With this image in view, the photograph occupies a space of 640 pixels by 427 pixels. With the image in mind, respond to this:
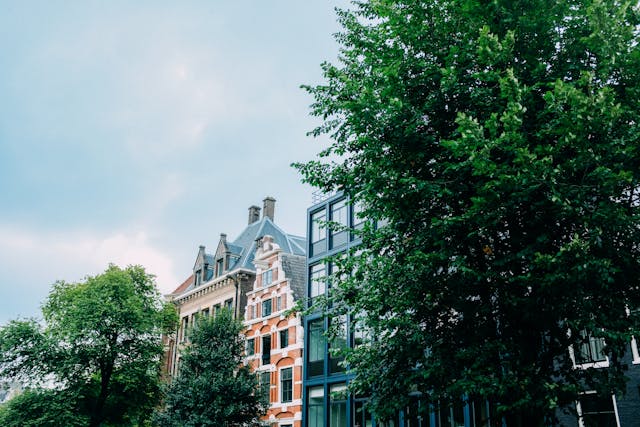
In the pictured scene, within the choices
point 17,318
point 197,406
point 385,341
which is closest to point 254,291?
point 197,406

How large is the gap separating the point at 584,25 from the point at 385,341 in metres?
8.78

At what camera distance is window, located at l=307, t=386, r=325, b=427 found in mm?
31422

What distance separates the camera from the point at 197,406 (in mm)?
29906

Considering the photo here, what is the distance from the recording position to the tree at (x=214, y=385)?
29.9 m

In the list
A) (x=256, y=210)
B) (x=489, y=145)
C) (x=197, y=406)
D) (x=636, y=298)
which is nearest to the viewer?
(x=489, y=145)

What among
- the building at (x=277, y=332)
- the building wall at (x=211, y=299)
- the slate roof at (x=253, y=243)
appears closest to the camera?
the building at (x=277, y=332)

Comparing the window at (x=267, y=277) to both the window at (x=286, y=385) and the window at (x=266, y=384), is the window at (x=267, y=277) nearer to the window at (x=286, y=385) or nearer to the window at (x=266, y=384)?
the window at (x=266, y=384)

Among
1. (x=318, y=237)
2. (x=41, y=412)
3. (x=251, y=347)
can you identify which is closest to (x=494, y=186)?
(x=318, y=237)

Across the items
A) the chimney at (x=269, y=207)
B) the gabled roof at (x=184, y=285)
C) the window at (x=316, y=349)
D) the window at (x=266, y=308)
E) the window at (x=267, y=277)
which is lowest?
the window at (x=316, y=349)

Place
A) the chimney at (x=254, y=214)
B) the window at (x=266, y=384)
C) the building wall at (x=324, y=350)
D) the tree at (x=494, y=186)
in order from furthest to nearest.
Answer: the chimney at (x=254, y=214)
the window at (x=266, y=384)
the building wall at (x=324, y=350)
the tree at (x=494, y=186)

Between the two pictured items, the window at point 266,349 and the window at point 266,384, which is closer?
the window at point 266,384

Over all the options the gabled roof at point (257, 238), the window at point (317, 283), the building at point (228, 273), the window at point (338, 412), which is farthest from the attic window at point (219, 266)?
the window at point (338, 412)

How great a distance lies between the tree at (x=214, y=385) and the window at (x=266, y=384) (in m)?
1.00

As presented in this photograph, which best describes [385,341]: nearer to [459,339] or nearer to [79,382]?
[459,339]
